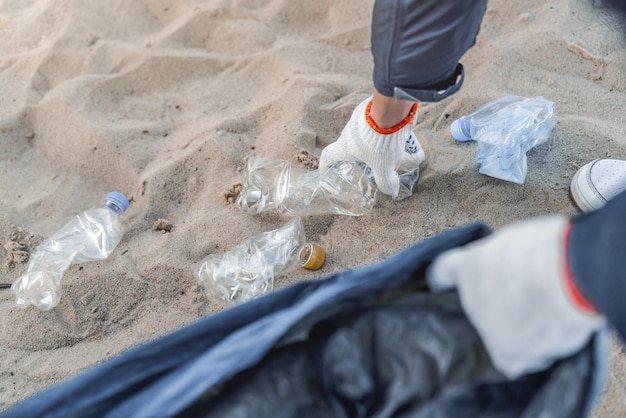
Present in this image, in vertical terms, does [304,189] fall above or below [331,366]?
below

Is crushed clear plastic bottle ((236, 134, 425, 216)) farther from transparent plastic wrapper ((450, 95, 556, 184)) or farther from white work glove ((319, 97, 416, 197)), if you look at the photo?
transparent plastic wrapper ((450, 95, 556, 184))

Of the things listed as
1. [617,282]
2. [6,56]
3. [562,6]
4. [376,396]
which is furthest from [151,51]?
[617,282]

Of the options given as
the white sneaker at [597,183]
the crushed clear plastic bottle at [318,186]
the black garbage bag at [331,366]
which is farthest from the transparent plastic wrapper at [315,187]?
the black garbage bag at [331,366]

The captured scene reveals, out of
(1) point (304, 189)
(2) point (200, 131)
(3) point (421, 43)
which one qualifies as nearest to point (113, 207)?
(2) point (200, 131)

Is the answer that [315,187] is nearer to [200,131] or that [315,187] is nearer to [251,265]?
[251,265]

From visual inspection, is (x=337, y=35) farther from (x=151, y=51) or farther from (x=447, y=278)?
(x=447, y=278)

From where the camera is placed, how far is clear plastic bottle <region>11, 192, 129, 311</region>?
4.49ft

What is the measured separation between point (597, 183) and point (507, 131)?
0.30 metres

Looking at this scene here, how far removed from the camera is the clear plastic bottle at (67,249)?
1.37 m

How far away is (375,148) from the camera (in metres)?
1.46

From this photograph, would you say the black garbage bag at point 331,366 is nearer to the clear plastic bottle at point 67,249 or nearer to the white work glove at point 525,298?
the white work glove at point 525,298

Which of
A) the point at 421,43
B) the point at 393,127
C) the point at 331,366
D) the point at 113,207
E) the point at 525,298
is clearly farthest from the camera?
the point at 113,207

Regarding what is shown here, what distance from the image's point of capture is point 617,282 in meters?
0.54

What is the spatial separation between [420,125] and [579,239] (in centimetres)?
125
